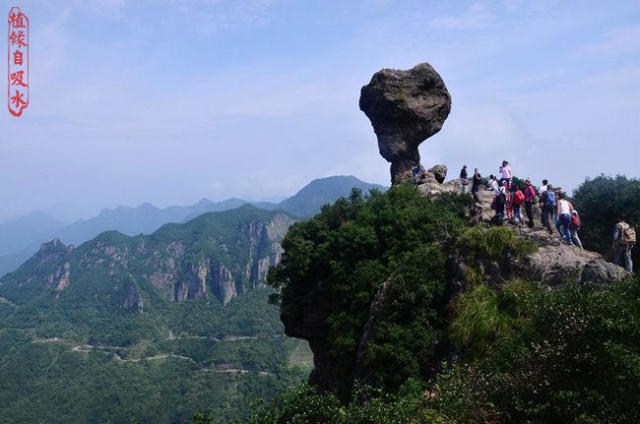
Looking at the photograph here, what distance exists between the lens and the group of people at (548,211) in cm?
1424

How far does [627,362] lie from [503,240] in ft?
27.9

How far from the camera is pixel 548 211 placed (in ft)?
56.6

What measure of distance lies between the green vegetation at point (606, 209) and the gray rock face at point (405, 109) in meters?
10.1

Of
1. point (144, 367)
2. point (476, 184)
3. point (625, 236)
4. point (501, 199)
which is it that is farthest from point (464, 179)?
point (144, 367)

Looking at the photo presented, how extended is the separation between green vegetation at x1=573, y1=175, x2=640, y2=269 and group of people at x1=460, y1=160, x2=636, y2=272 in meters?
2.73

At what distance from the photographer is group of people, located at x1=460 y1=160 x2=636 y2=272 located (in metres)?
Result: 14.2

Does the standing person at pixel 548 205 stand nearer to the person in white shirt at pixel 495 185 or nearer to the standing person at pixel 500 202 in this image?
the standing person at pixel 500 202

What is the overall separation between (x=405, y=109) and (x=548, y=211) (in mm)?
13047

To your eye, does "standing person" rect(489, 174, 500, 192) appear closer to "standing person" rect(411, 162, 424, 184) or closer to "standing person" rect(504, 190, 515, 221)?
"standing person" rect(504, 190, 515, 221)

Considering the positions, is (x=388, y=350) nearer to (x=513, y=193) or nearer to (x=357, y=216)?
(x=513, y=193)

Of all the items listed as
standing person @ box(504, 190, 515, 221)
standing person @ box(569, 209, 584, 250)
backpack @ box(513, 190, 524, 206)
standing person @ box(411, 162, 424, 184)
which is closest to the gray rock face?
standing person @ box(411, 162, 424, 184)

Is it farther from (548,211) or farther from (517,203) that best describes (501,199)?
(548,211)

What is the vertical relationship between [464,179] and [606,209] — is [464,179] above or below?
above

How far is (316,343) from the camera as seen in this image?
25812mm
